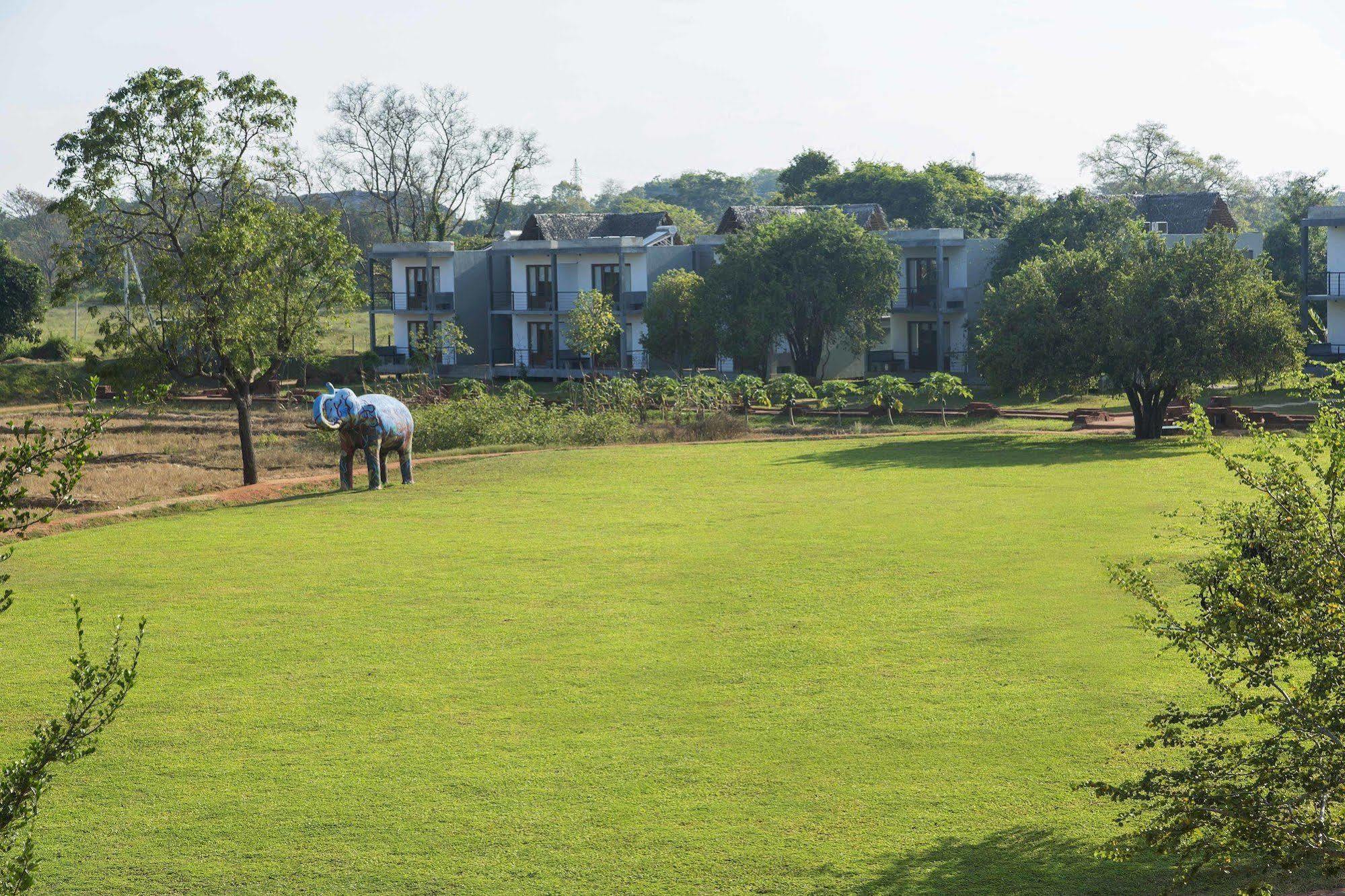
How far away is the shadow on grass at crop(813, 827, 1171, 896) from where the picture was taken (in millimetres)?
9289

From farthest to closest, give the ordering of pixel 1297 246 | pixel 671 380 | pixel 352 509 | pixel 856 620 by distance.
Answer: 1. pixel 1297 246
2. pixel 671 380
3. pixel 352 509
4. pixel 856 620

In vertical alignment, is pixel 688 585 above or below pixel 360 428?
below

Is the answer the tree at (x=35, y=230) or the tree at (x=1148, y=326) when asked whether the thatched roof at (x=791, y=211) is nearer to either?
the tree at (x=1148, y=326)

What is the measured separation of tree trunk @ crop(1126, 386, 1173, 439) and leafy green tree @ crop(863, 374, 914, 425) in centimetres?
747

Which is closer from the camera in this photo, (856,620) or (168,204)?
(856,620)

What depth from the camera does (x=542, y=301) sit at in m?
64.6

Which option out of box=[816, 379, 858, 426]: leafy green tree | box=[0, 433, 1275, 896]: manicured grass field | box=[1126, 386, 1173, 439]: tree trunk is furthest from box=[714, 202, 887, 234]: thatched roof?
box=[0, 433, 1275, 896]: manicured grass field

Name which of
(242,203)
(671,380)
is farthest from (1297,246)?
(242,203)

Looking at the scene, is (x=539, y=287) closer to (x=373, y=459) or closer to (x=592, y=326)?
(x=592, y=326)

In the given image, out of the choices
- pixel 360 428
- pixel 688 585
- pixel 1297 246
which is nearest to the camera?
pixel 688 585

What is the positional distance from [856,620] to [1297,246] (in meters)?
51.9

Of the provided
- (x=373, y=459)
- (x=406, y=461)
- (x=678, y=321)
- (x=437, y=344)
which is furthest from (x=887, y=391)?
(x=437, y=344)

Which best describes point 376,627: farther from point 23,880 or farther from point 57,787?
point 23,880

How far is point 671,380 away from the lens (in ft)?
141
